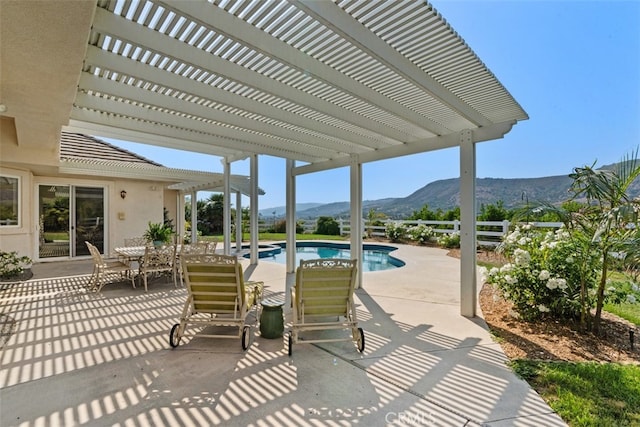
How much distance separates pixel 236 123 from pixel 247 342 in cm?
330

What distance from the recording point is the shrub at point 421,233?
14867 millimetres

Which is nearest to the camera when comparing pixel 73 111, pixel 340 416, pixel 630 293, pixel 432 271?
pixel 340 416

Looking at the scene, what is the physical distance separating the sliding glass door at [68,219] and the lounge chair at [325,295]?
10630mm

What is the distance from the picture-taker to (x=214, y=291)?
391cm

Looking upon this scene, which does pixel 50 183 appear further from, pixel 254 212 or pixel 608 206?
pixel 608 206

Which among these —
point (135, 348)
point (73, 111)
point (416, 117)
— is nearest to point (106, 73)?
point (73, 111)

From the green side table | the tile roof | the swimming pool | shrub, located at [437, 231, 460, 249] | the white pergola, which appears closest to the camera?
the white pergola

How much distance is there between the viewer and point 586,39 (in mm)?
7059

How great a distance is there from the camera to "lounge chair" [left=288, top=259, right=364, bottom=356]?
376 cm

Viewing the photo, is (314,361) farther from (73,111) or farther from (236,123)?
(73,111)

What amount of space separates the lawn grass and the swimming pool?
8.95 m

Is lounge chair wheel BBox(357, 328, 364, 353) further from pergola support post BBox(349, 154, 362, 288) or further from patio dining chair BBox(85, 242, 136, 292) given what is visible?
patio dining chair BBox(85, 242, 136, 292)

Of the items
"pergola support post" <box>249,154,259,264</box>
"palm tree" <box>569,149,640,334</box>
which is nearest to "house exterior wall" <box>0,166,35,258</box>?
"pergola support post" <box>249,154,259,264</box>

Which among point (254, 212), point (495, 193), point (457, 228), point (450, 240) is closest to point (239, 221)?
point (254, 212)
